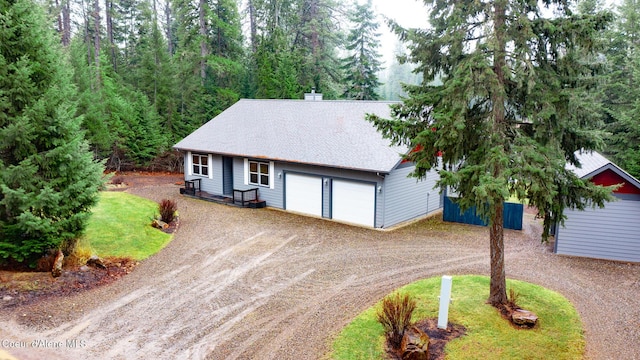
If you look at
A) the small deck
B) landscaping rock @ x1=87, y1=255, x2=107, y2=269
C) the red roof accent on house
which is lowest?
landscaping rock @ x1=87, y1=255, x2=107, y2=269

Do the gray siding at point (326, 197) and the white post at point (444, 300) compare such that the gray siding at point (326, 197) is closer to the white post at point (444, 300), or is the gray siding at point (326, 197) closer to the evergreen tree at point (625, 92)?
the white post at point (444, 300)

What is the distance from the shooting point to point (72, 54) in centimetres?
2581

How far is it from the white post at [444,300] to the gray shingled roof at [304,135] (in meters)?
7.49

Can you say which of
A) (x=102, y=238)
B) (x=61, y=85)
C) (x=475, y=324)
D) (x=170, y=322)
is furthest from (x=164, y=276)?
(x=475, y=324)

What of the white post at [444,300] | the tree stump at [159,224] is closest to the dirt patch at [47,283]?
the tree stump at [159,224]

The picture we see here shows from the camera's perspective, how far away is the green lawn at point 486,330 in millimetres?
7781

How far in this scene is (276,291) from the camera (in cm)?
1058

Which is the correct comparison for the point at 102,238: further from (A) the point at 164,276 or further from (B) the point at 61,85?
(B) the point at 61,85

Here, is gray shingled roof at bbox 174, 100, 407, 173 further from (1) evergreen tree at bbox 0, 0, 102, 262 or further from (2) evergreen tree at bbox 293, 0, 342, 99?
(2) evergreen tree at bbox 293, 0, 342, 99

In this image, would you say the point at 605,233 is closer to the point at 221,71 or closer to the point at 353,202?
the point at 353,202

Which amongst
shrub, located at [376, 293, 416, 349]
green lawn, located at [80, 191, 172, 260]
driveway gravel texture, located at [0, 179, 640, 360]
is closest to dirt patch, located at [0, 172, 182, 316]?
driveway gravel texture, located at [0, 179, 640, 360]

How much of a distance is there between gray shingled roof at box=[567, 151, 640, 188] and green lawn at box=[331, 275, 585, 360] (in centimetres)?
330

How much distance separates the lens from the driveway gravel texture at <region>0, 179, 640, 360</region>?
8117 mm

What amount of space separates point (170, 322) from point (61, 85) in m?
7.25
